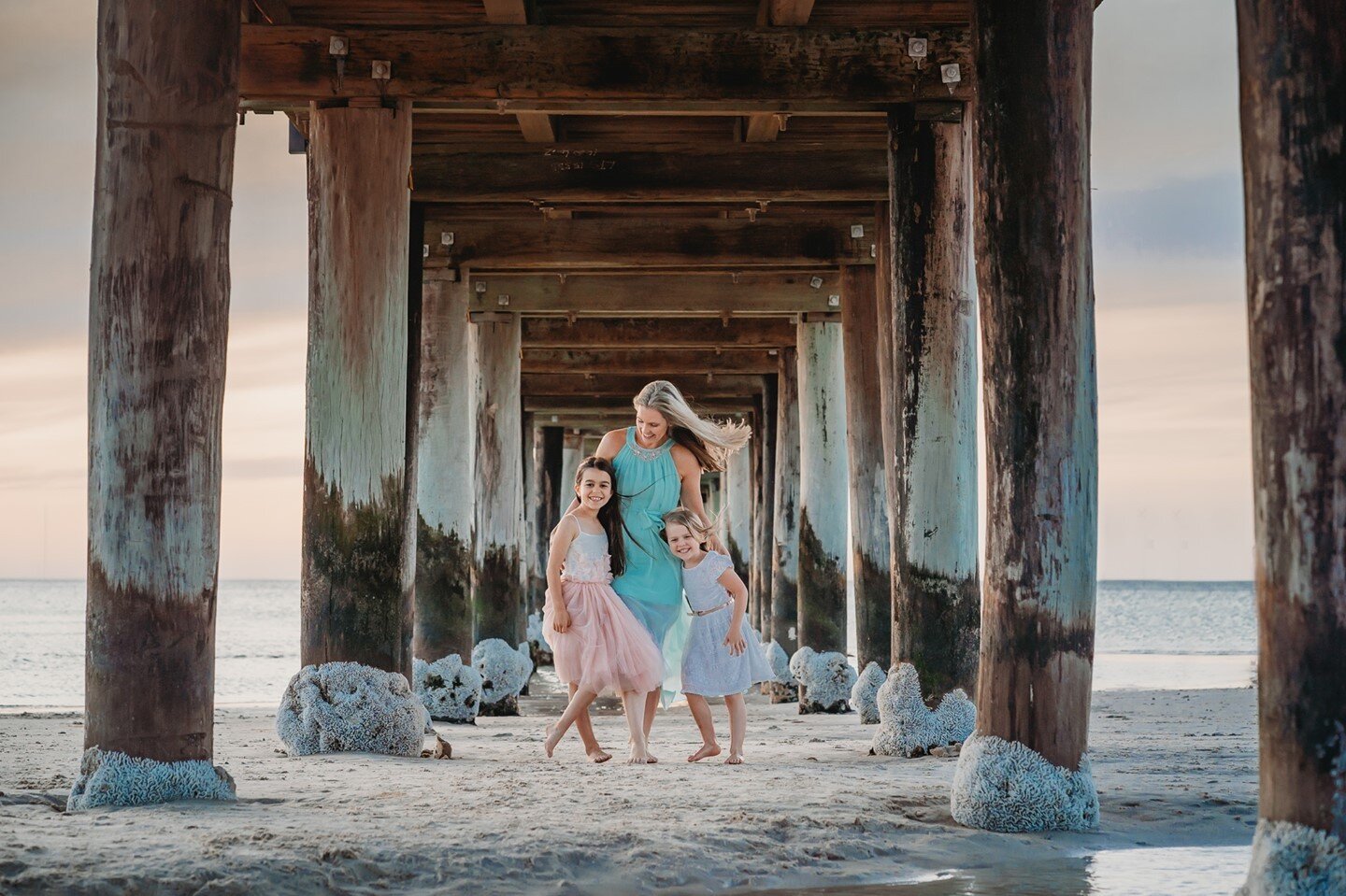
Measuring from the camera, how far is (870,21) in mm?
9000

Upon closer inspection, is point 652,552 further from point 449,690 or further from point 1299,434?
point 1299,434

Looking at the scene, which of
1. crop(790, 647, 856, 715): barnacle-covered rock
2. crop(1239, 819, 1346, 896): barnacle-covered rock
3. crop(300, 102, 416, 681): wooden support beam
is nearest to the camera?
crop(1239, 819, 1346, 896): barnacle-covered rock

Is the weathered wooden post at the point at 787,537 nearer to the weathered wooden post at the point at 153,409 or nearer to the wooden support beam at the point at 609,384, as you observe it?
the wooden support beam at the point at 609,384

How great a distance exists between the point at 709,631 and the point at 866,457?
5.21 meters

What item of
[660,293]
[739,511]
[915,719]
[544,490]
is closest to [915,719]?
[915,719]

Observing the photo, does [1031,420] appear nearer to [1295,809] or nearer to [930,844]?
[930,844]

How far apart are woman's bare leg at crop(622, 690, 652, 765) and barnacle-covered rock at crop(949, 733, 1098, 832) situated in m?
2.15

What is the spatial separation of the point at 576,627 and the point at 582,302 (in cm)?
871

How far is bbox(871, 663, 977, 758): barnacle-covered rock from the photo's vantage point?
286 inches

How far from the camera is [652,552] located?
703 centimetres

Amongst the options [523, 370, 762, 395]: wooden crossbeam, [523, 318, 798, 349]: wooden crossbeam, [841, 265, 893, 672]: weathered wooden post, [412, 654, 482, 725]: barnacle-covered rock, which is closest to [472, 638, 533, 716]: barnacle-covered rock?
[412, 654, 482, 725]: barnacle-covered rock

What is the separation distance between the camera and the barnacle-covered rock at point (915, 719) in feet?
23.9

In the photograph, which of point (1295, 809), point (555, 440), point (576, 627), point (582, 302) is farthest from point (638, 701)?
point (555, 440)

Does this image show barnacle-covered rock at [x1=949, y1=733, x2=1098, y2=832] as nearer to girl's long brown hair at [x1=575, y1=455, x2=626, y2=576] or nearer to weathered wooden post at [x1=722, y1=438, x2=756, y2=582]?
girl's long brown hair at [x1=575, y1=455, x2=626, y2=576]
